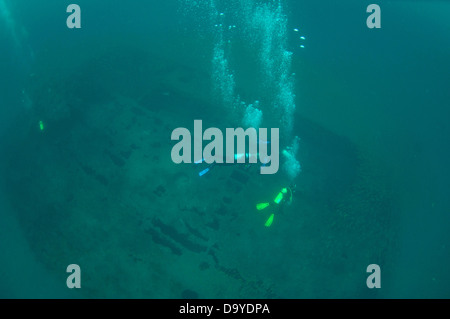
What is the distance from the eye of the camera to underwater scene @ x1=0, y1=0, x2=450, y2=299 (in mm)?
8367

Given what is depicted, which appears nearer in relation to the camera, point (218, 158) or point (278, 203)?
point (278, 203)

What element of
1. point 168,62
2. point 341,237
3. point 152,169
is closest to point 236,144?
point 152,169

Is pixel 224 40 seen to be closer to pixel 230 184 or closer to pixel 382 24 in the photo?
pixel 230 184

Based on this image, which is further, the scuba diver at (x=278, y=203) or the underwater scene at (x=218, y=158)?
the scuba diver at (x=278, y=203)

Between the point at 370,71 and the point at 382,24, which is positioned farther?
the point at 382,24

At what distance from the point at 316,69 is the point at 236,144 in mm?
6659

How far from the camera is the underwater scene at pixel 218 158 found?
8.37m

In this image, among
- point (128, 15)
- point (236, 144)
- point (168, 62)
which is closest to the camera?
point (236, 144)

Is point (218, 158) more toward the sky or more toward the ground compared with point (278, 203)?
more toward the sky

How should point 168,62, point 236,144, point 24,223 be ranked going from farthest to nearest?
point 168,62 → point 236,144 → point 24,223

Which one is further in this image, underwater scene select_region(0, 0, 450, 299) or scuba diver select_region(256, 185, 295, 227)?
scuba diver select_region(256, 185, 295, 227)

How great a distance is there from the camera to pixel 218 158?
33.4ft

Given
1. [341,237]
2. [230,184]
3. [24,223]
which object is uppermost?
[230,184]

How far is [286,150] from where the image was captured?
1081cm
